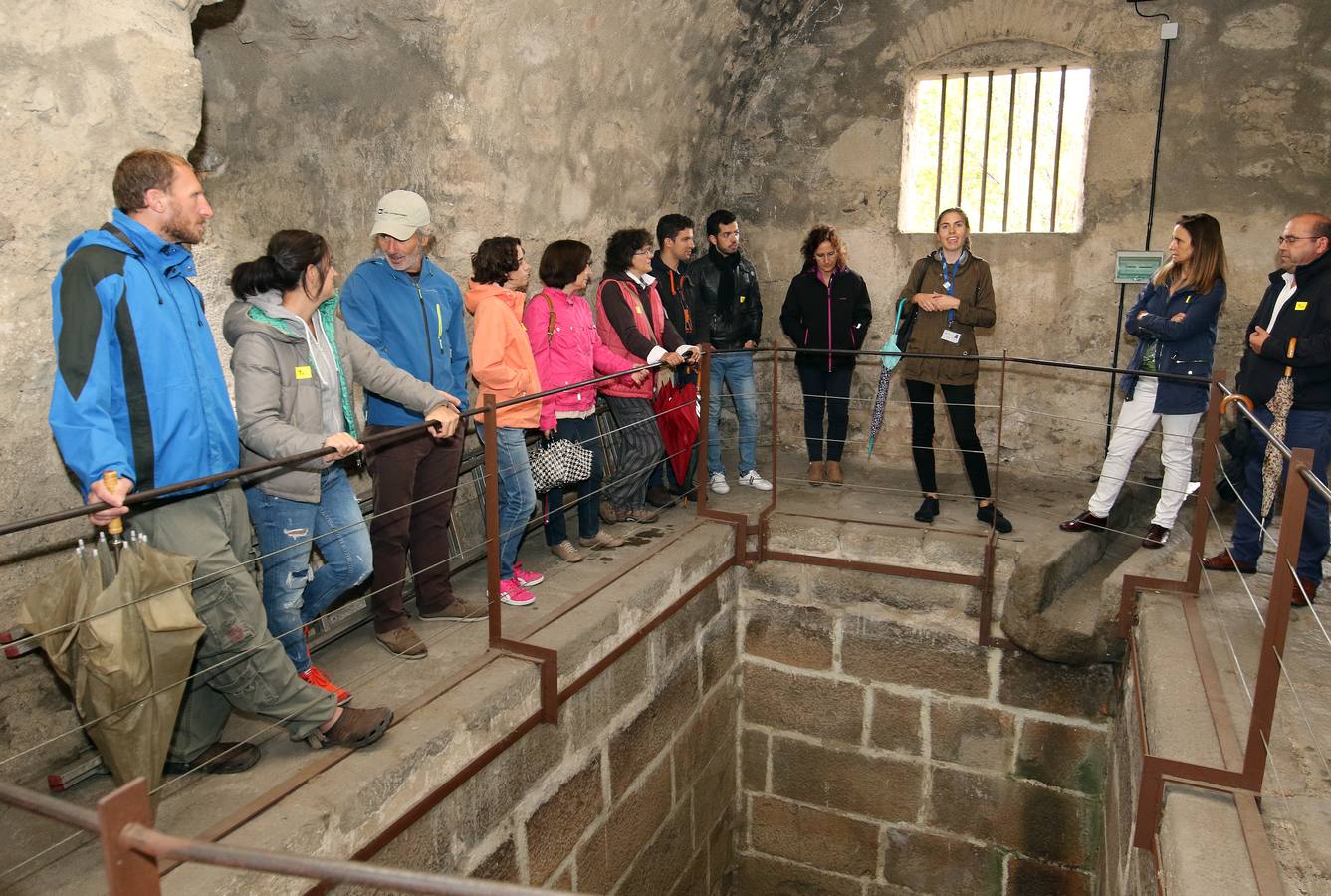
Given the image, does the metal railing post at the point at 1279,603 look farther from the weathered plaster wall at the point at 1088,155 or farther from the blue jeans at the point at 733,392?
the weathered plaster wall at the point at 1088,155

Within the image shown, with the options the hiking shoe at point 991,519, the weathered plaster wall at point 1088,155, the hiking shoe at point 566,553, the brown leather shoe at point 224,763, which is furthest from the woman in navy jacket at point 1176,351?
the brown leather shoe at point 224,763

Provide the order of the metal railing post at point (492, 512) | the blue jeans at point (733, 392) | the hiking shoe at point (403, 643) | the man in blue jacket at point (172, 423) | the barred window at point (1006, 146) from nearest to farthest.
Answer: the man in blue jacket at point (172, 423) < the metal railing post at point (492, 512) < the hiking shoe at point (403, 643) < the blue jeans at point (733, 392) < the barred window at point (1006, 146)

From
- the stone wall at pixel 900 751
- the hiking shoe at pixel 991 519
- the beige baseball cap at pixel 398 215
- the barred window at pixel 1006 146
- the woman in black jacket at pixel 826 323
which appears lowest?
the stone wall at pixel 900 751

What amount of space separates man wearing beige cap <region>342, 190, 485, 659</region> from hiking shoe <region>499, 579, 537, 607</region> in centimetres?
19

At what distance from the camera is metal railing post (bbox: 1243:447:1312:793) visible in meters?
2.55

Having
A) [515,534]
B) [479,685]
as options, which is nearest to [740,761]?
[515,534]

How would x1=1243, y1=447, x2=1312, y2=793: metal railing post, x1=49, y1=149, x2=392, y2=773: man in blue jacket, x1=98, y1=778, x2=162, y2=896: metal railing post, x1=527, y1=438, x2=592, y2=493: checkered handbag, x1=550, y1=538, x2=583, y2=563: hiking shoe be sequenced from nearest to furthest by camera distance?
x1=98, y1=778, x2=162, y2=896: metal railing post < x1=49, y1=149, x2=392, y2=773: man in blue jacket < x1=1243, y1=447, x2=1312, y2=793: metal railing post < x1=527, y1=438, x2=592, y2=493: checkered handbag < x1=550, y1=538, x2=583, y2=563: hiking shoe

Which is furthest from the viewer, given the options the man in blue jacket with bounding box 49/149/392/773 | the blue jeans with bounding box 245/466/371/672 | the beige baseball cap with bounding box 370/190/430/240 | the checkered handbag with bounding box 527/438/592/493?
the checkered handbag with bounding box 527/438/592/493

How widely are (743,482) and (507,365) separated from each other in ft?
7.31

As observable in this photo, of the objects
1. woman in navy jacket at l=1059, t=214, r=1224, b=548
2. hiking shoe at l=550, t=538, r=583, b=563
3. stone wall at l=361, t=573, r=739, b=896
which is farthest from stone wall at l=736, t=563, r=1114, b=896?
hiking shoe at l=550, t=538, r=583, b=563

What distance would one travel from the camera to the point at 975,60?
600 centimetres

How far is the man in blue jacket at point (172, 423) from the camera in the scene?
2.33 m

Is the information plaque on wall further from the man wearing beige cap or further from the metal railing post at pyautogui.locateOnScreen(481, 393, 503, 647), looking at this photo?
the metal railing post at pyautogui.locateOnScreen(481, 393, 503, 647)

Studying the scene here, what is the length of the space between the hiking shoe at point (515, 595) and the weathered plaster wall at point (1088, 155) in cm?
322
